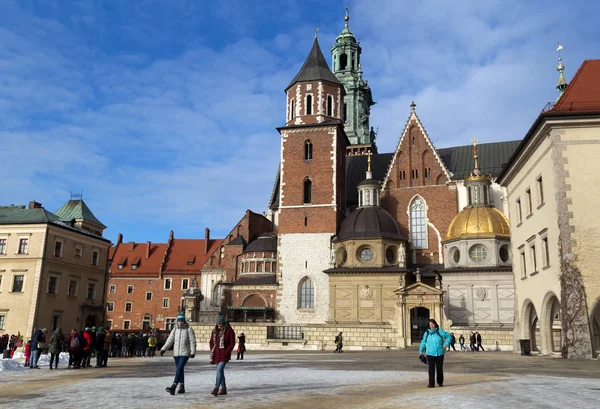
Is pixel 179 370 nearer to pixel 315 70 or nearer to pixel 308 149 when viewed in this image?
pixel 308 149

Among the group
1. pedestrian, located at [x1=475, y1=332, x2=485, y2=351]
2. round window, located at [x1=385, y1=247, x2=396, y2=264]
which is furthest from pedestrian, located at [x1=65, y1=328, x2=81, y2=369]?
round window, located at [x1=385, y1=247, x2=396, y2=264]

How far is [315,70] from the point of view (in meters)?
49.5

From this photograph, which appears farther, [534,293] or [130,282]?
[130,282]

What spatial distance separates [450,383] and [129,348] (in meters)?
21.9

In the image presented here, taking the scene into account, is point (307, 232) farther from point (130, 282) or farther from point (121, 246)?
point (121, 246)

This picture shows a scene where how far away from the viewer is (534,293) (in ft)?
77.3

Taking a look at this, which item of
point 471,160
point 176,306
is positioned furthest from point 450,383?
point 176,306

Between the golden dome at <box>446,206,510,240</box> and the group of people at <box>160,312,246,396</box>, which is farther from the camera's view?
the golden dome at <box>446,206,510,240</box>

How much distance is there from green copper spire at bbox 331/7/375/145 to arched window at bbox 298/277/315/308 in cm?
3079

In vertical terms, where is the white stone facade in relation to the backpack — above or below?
above

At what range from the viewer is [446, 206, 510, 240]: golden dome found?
41.5m

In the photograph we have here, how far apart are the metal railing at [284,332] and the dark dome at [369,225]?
420 inches

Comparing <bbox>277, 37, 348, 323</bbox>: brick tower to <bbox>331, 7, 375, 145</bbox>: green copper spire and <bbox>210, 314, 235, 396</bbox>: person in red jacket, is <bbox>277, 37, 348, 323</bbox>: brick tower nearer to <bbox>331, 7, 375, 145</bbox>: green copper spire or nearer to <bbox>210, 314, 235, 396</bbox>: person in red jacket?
<bbox>331, 7, 375, 145</bbox>: green copper spire

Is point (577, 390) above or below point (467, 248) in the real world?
below
